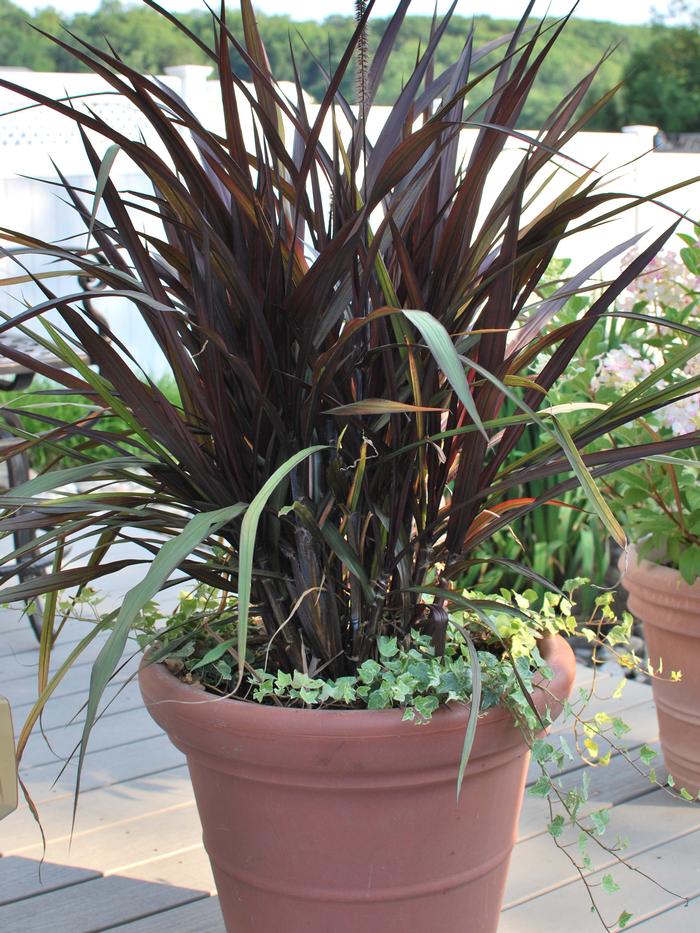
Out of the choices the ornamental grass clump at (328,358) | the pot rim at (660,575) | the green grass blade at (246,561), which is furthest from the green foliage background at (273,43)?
the green grass blade at (246,561)

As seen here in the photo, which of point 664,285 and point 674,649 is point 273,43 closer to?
point 664,285

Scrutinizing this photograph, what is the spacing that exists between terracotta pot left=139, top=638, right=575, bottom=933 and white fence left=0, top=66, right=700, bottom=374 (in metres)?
3.35

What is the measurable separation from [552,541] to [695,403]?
3.53ft

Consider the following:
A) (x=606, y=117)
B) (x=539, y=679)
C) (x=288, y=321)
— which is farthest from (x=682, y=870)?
(x=606, y=117)

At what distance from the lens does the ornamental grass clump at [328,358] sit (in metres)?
0.90

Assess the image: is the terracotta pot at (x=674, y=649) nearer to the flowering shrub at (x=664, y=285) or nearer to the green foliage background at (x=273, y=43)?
the flowering shrub at (x=664, y=285)

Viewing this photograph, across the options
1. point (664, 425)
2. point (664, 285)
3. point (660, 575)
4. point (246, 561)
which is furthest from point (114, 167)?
point (246, 561)

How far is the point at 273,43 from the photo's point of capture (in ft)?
52.1

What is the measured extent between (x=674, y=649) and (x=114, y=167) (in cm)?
395

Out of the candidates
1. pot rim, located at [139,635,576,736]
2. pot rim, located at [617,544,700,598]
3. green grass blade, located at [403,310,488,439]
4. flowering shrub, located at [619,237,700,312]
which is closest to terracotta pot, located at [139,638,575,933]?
pot rim, located at [139,635,576,736]

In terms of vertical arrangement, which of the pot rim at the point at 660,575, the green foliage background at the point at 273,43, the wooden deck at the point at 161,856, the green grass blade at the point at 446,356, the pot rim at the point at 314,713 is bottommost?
the wooden deck at the point at 161,856

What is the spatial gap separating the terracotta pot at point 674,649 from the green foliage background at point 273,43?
1184cm

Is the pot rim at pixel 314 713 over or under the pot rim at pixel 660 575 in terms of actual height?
over

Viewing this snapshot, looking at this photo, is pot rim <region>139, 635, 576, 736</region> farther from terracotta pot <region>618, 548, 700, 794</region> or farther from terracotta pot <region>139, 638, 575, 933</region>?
terracotta pot <region>618, 548, 700, 794</region>
